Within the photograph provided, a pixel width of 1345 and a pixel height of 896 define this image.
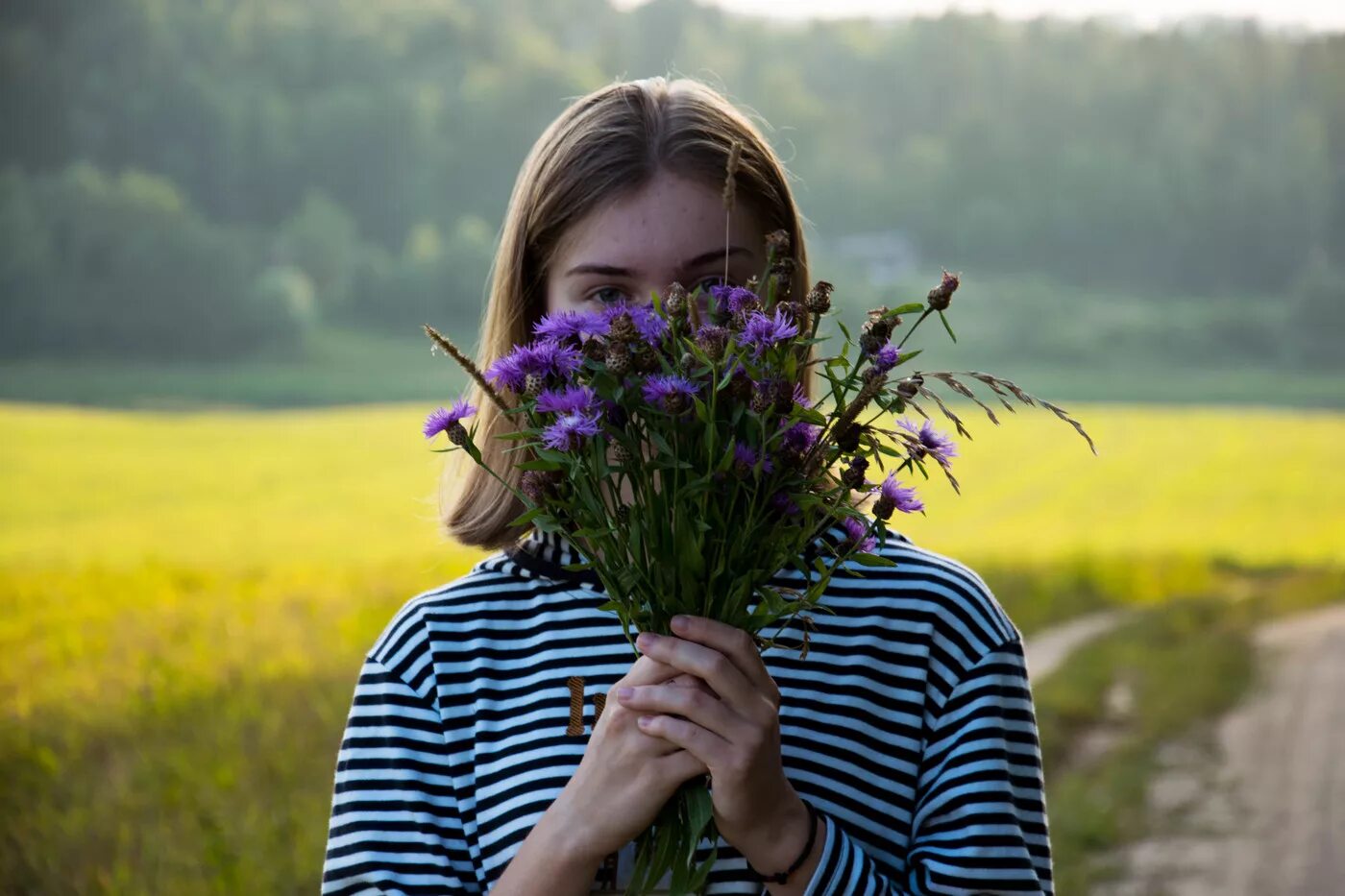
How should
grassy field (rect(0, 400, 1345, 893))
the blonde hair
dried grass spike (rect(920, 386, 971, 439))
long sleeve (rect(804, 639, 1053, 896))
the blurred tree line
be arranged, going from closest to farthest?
dried grass spike (rect(920, 386, 971, 439)), long sleeve (rect(804, 639, 1053, 896)), the blonde hair, grassy field (rect(0, 400, 1345, 893)), the blurred tree line

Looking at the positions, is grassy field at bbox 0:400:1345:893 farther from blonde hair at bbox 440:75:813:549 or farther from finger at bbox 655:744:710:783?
finger at bbox 655:744:710:783

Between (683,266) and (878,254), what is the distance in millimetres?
7783

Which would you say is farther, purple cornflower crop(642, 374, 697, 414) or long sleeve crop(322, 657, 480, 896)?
long sleeve crop(322, 657, 480, 896)

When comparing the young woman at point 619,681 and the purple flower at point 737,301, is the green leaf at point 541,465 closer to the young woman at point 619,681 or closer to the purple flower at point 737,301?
the purple flower at point 737,301

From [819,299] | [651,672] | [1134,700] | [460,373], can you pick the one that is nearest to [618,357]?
[819,299]

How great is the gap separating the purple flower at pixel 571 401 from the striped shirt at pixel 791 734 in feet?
1.08

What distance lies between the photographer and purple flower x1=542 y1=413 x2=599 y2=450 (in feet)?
2.88

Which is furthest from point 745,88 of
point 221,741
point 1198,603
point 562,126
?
point 562,126

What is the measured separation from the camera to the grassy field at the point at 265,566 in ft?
11.2

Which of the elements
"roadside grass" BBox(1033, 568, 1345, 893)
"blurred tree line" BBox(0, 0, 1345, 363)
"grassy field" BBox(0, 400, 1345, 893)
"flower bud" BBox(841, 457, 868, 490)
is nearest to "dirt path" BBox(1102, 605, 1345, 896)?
"roadside grass" BBox(1033, 568, 1345, 893)

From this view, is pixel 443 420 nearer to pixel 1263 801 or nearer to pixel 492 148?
pixel 1263 801

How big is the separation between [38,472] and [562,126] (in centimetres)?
613

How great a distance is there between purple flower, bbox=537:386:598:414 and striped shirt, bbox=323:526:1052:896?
0.33 m

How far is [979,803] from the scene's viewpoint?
1130 millimetres
